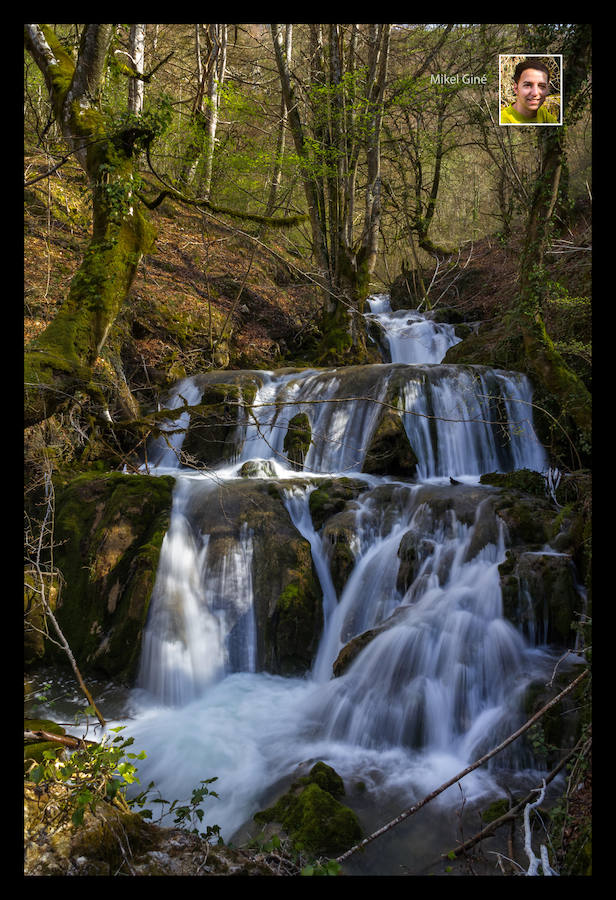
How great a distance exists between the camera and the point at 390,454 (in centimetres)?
837

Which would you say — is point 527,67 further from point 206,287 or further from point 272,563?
point 206,287

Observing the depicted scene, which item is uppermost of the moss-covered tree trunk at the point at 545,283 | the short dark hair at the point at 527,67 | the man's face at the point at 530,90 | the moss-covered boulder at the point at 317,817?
the short dark hair at the point at 527,67

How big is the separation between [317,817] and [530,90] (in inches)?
230

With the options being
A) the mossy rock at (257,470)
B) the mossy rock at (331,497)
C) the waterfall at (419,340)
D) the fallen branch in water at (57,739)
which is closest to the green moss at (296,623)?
the mossy rock at (331,497)

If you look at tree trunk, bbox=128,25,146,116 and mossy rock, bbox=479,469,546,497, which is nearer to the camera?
mossy rock, bbox=479,469,546,497

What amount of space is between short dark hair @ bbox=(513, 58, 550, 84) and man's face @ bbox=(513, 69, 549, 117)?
0.03 metres

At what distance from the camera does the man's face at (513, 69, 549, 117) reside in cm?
456

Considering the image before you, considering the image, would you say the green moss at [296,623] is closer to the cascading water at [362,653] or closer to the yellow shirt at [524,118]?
the cascading water at [362,653]

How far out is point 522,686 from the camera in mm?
4543

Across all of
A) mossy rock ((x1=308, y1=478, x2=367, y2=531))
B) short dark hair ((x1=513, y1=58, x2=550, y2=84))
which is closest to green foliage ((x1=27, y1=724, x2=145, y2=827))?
mossy rock ((x1=308, y1=478, x2=367, y2=531))

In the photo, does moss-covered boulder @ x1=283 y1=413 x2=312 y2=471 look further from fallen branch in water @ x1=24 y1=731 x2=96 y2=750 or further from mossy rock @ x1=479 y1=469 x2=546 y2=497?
fallen branch in water @ x1=24 y1=731 x2=96 y2=750

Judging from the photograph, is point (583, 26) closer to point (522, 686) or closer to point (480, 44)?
point (522, 686)

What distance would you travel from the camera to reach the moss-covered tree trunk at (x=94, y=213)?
4664 millimetres
